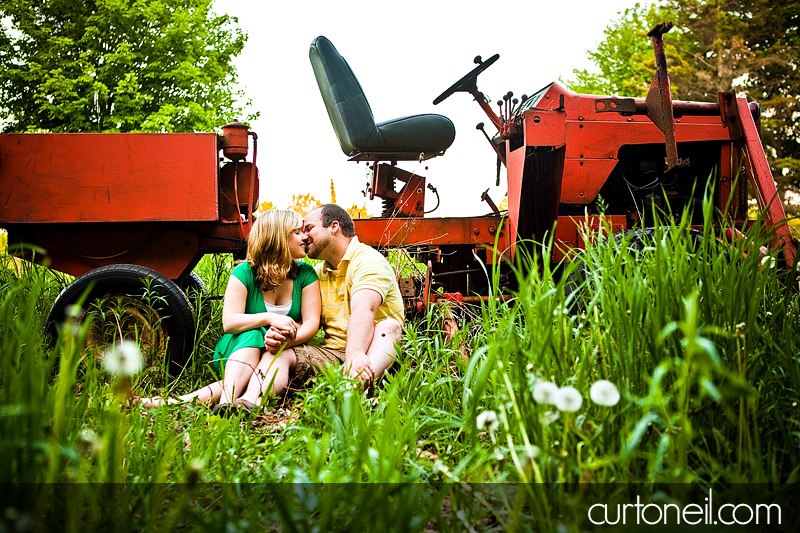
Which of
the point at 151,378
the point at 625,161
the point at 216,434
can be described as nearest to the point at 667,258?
the point at 216,434

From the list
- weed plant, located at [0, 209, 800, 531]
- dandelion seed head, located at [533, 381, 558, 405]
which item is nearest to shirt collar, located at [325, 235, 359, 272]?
weed plant, located at [0, 209, 800, 531]

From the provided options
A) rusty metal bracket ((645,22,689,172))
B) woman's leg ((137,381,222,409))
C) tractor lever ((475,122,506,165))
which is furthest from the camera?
tractor lever ((475,122,506,165))

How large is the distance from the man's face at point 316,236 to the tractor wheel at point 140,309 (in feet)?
2.38

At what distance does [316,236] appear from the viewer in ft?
11.7

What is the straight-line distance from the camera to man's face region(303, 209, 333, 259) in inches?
140

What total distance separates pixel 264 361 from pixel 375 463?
1661 mm

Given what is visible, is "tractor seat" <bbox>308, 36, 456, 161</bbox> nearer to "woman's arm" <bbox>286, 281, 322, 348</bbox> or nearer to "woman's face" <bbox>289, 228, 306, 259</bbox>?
"woman's face" <bbox>289, 228, 306, 259</bbox>

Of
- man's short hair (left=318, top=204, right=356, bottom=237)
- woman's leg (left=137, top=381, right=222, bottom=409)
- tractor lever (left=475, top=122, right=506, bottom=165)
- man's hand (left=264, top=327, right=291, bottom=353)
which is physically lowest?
woman's leg (left=137, top=381, right=222, bottom=409)

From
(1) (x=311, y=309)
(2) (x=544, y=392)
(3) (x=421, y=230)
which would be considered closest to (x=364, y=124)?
(3) (x=421, y=230)

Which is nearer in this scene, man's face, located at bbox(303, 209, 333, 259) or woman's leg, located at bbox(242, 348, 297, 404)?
woman's leg, located at bbox(242, 348, 297, 404)

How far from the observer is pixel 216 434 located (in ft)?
7.07

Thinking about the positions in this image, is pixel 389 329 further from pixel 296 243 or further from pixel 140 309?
pixel 140 309

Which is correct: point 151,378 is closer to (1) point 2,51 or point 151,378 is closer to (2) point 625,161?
(2) point 625,161

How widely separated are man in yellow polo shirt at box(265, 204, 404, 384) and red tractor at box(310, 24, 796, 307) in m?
0.63
